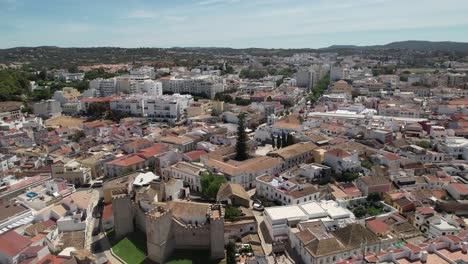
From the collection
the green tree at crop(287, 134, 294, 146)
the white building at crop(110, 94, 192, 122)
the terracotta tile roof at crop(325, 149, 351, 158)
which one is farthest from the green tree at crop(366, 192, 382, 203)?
the white building at crop(110, 94, 192, 122)

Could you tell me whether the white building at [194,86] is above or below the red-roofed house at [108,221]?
above

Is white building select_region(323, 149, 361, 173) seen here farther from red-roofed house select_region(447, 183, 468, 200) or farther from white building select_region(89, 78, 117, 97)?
white building select_region(89, 78, 117, 97)

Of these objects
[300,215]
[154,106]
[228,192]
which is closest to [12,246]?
[228,192]

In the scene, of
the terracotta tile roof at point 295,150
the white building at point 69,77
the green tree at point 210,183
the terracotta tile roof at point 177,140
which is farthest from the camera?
the white building at point 69,77

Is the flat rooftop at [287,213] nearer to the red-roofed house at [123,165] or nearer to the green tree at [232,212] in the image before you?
the green tree at [232,212]

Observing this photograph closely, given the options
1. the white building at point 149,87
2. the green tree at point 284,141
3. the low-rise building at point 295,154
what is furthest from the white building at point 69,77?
the low-rise building at point 295,154
